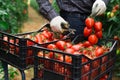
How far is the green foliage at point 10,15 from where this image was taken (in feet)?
12.3

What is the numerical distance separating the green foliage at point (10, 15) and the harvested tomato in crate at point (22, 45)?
0.61 meters

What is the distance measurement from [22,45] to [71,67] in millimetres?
623

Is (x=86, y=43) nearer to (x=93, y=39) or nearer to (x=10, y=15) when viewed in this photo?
(x=93, y=39)

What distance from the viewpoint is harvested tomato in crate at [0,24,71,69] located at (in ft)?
9.45

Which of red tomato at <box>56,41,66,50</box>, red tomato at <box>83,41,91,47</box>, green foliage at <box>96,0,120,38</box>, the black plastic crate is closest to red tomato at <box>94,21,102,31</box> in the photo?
red tomato at <box>83,41,91,47</box>

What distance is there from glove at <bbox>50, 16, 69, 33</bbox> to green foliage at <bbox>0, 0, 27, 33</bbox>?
771 millimetres

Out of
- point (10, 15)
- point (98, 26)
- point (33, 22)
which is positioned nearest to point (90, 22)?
point (98, 26)

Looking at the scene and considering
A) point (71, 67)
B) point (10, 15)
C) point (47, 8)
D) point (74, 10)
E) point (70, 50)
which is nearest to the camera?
point (71, 67)

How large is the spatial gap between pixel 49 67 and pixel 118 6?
216 cm

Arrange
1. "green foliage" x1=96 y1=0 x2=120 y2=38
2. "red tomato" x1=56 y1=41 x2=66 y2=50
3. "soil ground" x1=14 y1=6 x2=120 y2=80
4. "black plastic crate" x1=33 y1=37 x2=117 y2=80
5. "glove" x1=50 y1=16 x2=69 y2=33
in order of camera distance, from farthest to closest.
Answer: "soil ground" x1=14 y1=6 x2=120 y2=80 → "green foliage" x1=96 y1=0 x2=120 y2=38 → "glove" x1=50 y1=16 x2=69 y2=33 → "red tomato" x1=56 y1=41 x2=66 y2=50 → "black plastic crate" x1=33 y1=37 x2=117 y2=80

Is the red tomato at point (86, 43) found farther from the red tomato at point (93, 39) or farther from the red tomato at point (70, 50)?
the red tomato at point (70, 50)

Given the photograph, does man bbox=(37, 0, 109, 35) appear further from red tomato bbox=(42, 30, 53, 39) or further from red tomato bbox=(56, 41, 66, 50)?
red tomato bbox=(56, 41, 66, 50)

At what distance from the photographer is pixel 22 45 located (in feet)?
9.45

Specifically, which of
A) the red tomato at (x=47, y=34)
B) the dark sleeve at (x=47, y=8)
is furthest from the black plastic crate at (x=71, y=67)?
the dark sleeve at (x=47, y=8)
